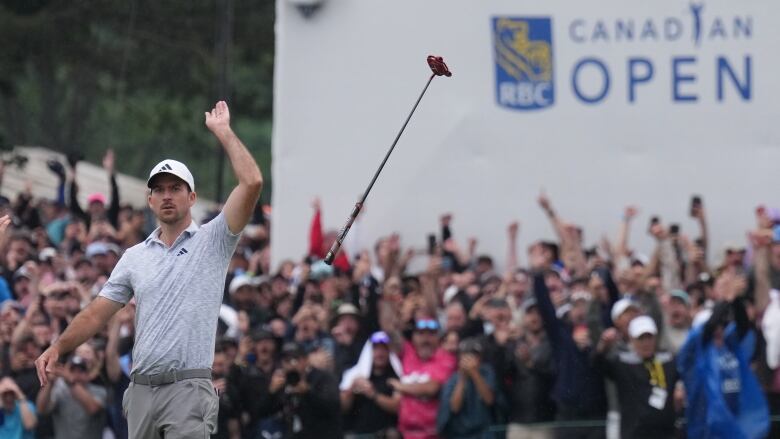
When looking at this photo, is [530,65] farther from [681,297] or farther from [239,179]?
[239,179]

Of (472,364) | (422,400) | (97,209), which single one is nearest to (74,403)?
(422,400)

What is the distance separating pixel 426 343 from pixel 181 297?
5693 mm

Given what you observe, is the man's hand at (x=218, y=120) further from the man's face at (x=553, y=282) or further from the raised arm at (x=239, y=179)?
the man's face at (x=553, y=282)

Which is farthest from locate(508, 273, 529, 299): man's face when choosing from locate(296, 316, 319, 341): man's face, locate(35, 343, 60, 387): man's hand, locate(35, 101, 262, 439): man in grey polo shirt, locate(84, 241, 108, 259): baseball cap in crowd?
locate(35, 343, 60, 387): man's hand

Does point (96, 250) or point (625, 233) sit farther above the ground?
point (625, 233)

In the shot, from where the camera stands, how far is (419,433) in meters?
14.7

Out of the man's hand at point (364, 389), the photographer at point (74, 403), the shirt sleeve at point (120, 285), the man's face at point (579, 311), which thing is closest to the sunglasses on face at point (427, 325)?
the man's hand at point (364, 389)

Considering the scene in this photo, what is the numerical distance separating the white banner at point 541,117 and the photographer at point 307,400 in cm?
570

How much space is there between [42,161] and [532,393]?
15110mm

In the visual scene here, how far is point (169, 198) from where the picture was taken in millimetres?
9750

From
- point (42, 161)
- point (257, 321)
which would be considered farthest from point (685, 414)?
point (42, 161)

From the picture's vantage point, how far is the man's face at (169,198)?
9727mm

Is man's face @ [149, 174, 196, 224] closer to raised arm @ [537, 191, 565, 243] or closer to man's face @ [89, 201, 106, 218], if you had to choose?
raised arm @ [537, 191, 565, 243]

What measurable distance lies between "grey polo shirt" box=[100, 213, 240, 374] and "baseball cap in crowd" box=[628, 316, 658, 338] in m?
5.46
